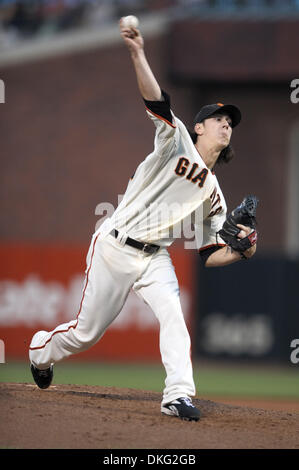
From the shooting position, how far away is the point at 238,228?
4.93 meters

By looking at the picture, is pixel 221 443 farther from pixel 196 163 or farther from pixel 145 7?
pixel 145 7

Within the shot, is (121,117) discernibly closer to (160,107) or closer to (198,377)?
(198,377)

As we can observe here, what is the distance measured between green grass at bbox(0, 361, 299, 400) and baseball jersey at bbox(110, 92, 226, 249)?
3818 mm

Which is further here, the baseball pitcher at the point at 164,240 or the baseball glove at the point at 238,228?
the baseball glove at the point at 238,228

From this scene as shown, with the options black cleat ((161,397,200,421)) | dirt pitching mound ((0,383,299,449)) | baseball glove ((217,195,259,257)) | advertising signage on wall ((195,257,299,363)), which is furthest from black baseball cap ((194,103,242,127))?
advertising signage on wall ((195,257,299,363))

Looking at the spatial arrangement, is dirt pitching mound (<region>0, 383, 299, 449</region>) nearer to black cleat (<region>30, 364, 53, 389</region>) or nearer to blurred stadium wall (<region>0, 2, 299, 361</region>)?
black cleat (<region>30, 364, 53, 389</region>)

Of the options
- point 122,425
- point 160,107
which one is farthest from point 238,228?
point 122,425

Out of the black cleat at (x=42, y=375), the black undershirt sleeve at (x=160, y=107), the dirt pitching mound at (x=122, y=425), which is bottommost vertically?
the dirt pitching mound at (x=122, y=425)

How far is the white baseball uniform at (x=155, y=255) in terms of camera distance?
4.67 meters

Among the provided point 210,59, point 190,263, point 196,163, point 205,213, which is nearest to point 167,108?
point 196,163

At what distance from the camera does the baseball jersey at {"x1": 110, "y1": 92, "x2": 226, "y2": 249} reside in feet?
15.5

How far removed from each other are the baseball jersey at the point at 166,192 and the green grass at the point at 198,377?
3.82 m

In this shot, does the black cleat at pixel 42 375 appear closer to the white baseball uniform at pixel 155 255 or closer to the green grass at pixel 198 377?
the white baseball uniform at pixel 155 255

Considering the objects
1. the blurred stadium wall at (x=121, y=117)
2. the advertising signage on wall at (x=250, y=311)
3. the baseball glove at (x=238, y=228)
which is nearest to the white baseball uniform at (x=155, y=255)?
the baseball glove at (x=238, y=228)
